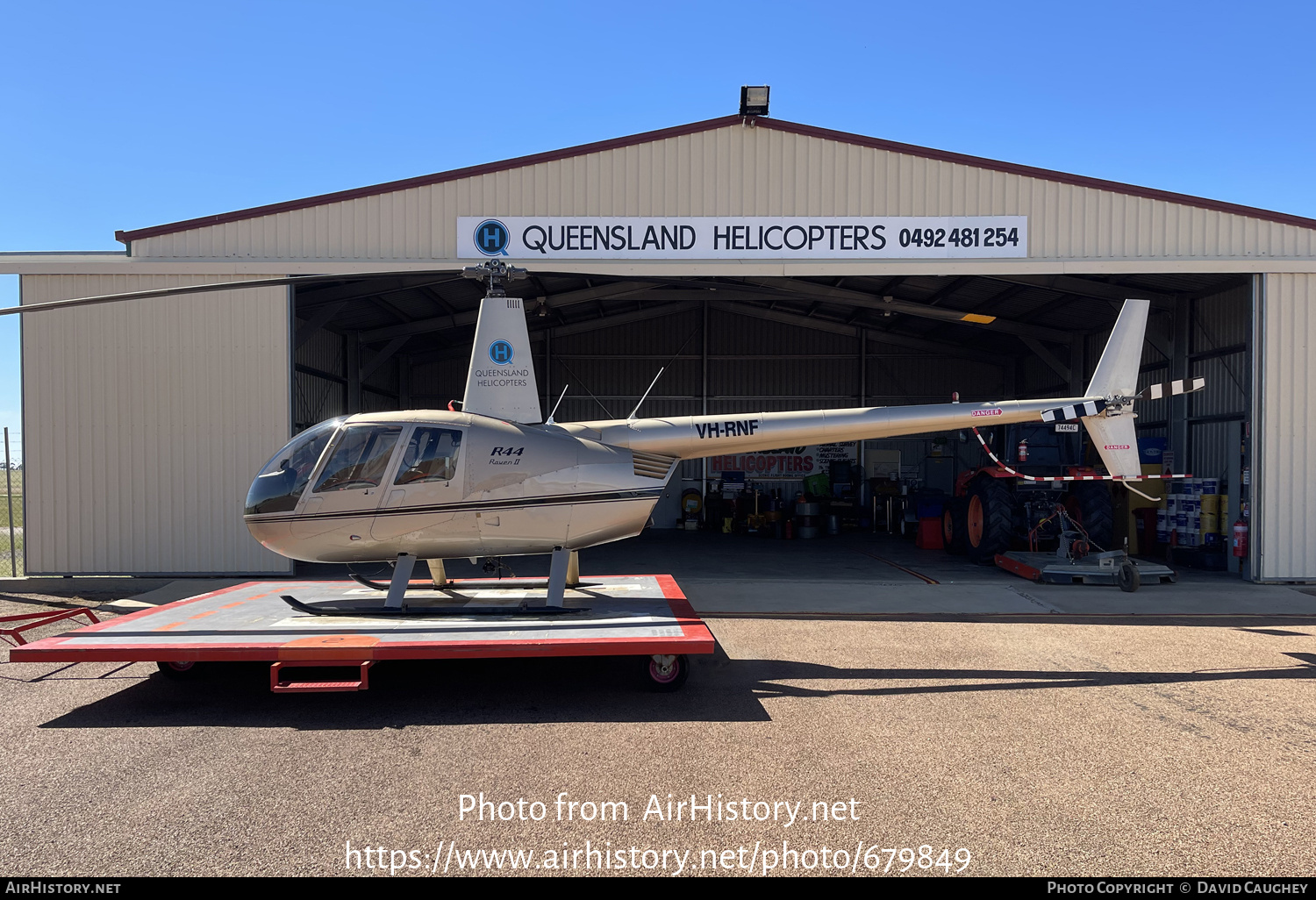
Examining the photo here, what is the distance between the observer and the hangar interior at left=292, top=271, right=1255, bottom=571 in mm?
14852

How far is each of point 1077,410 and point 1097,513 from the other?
581 centimetres

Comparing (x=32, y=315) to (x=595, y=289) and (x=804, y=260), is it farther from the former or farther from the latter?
(x=804, y=260)

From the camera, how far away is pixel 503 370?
7656mm

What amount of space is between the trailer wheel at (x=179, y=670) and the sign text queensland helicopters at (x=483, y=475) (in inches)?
42.3

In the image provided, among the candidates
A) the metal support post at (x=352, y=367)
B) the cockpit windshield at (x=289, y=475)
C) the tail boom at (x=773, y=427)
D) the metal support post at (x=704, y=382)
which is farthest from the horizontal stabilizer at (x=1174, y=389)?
the metal support post at (x=352, y=367)

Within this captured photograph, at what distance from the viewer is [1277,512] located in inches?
457

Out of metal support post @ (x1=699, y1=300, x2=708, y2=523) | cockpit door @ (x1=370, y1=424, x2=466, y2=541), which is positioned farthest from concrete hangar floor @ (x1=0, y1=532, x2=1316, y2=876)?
metal support post @ (x1=699, y1=300, x2=708, y2=523)

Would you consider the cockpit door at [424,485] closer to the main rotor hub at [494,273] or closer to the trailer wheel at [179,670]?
the main rotor hub at [494,273]

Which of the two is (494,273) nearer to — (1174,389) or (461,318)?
(1174,389)

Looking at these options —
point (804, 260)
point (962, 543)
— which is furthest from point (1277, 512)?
point (804, 260)

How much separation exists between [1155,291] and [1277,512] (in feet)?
18.0

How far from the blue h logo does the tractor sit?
9104 millimetres

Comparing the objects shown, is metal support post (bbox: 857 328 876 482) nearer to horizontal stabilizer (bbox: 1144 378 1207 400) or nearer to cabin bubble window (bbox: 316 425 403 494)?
horizontal stabilizer (bbox: 1144 378 1207 400)

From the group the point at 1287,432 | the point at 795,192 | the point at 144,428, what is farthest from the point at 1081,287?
the point at 144,428
